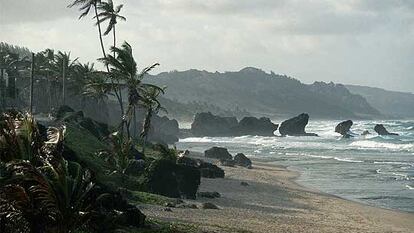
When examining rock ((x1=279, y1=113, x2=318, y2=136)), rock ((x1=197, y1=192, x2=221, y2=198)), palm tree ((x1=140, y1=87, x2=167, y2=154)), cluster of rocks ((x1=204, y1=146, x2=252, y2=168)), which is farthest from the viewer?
rock ((x1=279, y1=113, x2=318, y2=136))

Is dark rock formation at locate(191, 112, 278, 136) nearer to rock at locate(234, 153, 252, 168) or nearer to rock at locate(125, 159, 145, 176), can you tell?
rock at locate(234, 153, 252, 168)

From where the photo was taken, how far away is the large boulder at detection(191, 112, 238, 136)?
108500 mm

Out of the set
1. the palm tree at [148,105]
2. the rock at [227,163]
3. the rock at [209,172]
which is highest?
the palm tree at [148,105]

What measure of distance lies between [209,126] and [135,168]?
84062 mm

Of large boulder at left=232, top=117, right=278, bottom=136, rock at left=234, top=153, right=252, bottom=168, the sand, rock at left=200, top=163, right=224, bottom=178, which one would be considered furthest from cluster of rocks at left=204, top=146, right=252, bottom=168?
large boulder at left=232, top=117, right=278, bottom=136

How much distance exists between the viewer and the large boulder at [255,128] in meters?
108

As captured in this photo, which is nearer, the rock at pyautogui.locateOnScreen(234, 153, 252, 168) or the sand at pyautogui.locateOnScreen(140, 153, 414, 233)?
the sand at pyautogui.locateOnScreen(140, 153, 414, 233)

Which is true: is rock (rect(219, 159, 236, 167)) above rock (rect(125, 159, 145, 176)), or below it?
below

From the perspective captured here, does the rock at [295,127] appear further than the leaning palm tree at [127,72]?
Yes

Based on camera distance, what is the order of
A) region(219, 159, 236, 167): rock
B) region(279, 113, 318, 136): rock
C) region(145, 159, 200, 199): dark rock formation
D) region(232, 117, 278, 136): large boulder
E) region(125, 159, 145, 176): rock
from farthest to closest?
1. region(232, 117, 278, 136): large boulder
2. region(279, 113, 318, 136): rock
3. region(219, 159, 236, 167): rock
4. region(125, 159, 145, 176): rock
5. region(145, 159, 200, 199): dark rock formation

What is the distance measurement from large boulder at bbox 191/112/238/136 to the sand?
237ft

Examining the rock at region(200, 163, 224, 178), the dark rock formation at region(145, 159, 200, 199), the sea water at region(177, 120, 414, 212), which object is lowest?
the sea water at region(177, 120, 414, 212)

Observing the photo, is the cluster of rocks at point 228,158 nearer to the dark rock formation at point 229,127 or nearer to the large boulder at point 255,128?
the dark rock formation at point 229,127

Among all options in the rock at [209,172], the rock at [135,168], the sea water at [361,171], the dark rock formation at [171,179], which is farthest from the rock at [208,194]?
the sea water at [361,171]
